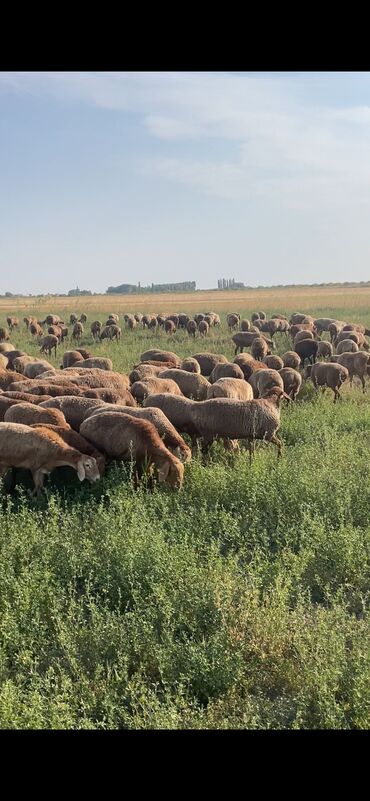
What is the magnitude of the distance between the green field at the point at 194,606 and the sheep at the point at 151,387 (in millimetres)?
3604

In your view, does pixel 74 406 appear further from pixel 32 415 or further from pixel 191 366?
pixel 191 366

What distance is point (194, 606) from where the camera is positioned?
5.09 metres

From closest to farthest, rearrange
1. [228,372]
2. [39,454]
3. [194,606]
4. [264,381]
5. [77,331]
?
[194,606], [39,454], [264,381], [228,372], [77,331]

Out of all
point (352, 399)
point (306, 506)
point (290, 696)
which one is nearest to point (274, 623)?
point (290, 696)

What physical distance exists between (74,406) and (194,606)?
→ 5.65m

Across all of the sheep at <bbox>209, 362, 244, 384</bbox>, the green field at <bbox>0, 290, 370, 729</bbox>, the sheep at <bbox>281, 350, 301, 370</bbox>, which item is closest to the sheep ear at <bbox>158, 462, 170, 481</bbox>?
the green field at <bbox>0, 290, 370, 729</bbox>

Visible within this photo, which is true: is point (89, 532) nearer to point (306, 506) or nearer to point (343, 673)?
point (306, 506)

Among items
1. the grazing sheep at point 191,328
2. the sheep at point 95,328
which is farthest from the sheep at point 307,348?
the sheep at point 95,328

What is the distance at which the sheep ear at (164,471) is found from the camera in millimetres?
8164

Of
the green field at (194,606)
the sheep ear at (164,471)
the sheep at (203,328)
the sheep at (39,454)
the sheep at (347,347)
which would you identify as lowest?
the green field at (194,606)

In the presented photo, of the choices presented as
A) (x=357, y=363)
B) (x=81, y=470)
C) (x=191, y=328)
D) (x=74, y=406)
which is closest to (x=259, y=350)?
(x=357, y=363)

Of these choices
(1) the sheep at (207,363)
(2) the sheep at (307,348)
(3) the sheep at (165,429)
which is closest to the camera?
(3) the sheep at (165,429)

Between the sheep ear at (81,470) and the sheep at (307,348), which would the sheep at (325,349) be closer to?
the sheep at (307,348)
